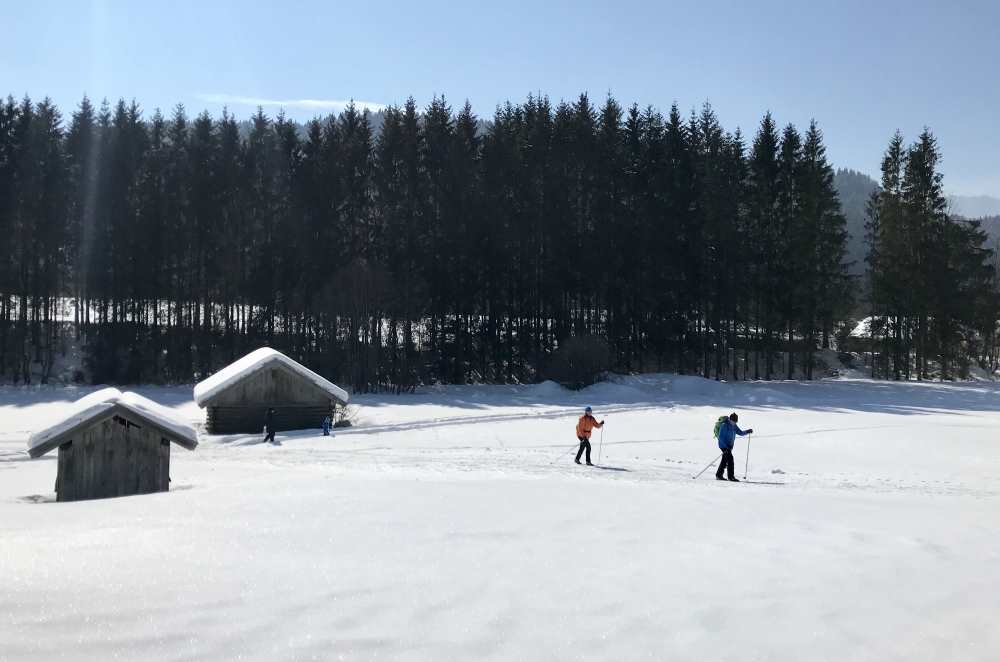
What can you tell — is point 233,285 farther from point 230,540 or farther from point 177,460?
point 230,540

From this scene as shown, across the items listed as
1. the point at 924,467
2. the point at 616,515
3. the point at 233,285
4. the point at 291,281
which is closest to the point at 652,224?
the point at 291,281

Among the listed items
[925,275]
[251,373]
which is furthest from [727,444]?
[925,275]

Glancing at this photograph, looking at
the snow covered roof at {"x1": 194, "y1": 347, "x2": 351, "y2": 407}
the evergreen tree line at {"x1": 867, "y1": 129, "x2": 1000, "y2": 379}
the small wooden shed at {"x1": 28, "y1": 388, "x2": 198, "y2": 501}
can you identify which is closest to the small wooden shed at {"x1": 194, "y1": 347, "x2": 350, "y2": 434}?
the snow covered roof at {"x1": 194, "y1": 347, "x2": 351, "y2": 407}

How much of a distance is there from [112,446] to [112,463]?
0.31m

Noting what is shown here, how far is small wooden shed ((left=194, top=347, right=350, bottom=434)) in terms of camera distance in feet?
92.1

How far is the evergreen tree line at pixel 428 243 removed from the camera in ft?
147

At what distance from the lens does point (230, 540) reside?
289 inches

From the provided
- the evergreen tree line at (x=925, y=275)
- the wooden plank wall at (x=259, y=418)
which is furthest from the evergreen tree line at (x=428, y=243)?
the wooden plank wall at (x=259, y=418)

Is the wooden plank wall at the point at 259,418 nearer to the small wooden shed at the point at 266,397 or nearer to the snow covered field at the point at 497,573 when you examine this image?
the small wooden shed at the point at 266,397

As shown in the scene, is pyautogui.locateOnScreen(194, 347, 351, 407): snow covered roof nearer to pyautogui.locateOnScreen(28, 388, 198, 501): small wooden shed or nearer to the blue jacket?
pyautogui.locateOnScreen(28, 388, 198, 501): small wooden shed

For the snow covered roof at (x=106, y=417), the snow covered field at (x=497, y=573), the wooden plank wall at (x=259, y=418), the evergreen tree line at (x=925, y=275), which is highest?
the evergreen tree line at (x=925, y=275)

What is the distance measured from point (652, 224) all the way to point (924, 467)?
98.8 ft

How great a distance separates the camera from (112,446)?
47.5 feet

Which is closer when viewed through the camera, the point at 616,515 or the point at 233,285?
the point at 616,515
